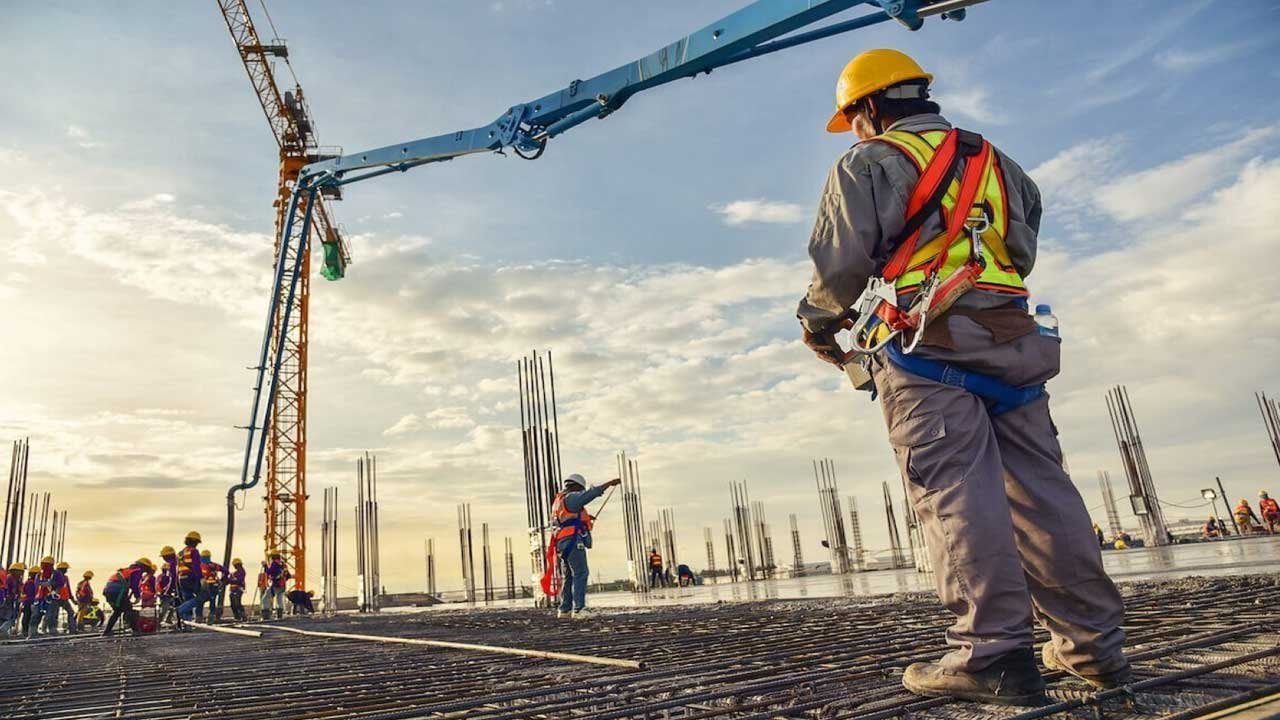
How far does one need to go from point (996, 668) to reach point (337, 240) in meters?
30.9

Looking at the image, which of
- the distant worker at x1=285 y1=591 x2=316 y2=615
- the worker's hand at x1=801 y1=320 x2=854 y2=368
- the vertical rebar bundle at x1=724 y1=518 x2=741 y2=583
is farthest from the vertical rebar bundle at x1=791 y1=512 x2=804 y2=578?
the worker's hand at x1=801 y1=320 x2=854 y2=368

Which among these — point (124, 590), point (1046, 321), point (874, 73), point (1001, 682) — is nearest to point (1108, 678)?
point (1001, 682)

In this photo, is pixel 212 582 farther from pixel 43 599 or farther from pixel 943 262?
pixel 943 262

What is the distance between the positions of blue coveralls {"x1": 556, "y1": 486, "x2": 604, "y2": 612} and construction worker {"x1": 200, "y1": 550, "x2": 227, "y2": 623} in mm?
10540

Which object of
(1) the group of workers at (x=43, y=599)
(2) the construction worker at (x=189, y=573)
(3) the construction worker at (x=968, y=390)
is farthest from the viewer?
(1) the group of workers at (x=43, y=599)

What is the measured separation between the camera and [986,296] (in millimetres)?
2199

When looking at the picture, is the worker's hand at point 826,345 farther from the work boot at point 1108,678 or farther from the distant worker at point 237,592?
the distant worker at point 237,592

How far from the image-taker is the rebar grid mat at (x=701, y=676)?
1.94 meters

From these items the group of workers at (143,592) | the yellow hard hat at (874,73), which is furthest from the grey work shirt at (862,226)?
the group of workers at (143,592)

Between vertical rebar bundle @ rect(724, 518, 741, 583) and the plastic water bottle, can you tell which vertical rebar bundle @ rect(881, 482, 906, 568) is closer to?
vertical rebar bundle @ rect(724, 518, 741, 583)

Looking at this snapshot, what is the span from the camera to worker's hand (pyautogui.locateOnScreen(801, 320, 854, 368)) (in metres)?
2.44

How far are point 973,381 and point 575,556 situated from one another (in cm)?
663

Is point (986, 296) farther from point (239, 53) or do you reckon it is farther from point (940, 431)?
point (239, 53)

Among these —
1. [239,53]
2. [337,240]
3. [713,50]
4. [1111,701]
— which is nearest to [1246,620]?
[1111,701]
